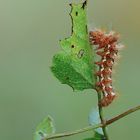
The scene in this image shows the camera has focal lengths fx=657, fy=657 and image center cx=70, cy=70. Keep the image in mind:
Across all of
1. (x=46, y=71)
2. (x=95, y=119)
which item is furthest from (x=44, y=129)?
(x=46, y=71)

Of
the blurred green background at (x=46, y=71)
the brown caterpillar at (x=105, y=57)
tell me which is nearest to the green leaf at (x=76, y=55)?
the brown caterpillar at (x=105, y=57)

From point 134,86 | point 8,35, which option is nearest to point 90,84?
point 134,86

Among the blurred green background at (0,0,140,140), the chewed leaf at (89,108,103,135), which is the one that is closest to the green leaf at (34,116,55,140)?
the chewed leaf at (89,108,103,135)

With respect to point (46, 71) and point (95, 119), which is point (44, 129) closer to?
point (95, 119)

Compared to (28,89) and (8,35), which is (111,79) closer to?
(28,89)

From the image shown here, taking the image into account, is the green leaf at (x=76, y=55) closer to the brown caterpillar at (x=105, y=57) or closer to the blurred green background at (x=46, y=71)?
the brown caterpillar at (x=105, y=57)

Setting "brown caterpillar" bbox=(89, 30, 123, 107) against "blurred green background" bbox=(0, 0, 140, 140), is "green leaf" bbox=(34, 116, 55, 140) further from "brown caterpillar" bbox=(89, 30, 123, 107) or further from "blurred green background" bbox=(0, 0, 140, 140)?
"blurred green background" bbox=(0, 0, 140, 140)
